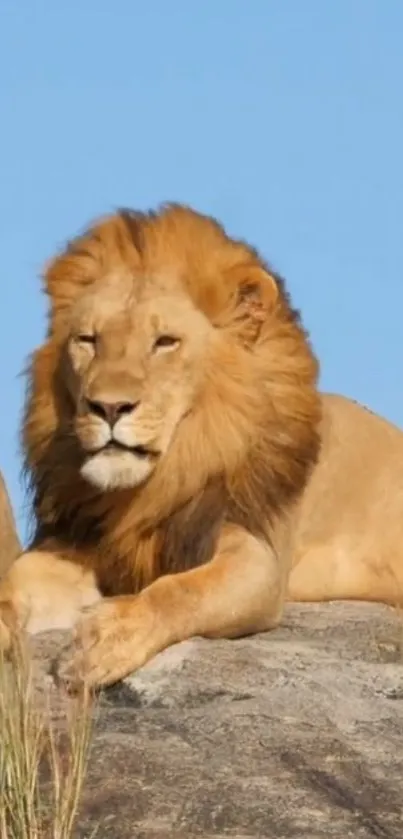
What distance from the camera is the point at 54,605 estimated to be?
511cm

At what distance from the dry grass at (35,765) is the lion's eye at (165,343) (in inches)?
52.7

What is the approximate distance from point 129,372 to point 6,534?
6.25 feet

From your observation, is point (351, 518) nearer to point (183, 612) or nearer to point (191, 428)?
point (191, 428)

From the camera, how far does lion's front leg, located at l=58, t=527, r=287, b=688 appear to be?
4.38 m

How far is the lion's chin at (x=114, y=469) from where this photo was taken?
188 inches

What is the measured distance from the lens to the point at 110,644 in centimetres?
443

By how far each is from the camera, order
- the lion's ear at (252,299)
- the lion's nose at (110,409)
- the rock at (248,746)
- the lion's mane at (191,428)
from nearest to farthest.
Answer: the rock at (248,746), the lion's nose at (110,409), the lion's mane at (191,428), the lion's ear at (252,299)

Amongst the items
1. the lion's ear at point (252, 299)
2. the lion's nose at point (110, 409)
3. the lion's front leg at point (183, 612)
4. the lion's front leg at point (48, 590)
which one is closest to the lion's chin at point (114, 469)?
the lion's nose at point (110, 409)

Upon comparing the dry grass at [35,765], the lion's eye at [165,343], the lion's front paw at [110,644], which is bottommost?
the dry grass at [35,765]

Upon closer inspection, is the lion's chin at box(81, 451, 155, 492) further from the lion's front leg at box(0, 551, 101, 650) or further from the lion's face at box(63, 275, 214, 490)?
the lion's front leg at box(0, 551, 101, 650)

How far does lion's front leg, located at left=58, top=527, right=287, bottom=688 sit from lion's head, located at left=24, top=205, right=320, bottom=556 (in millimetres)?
205

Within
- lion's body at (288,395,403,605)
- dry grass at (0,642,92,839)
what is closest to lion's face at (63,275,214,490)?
dry grass at (0,642,92,839)

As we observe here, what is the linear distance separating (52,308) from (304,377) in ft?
2.27

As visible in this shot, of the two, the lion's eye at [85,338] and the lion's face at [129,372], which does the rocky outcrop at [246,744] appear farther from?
the lion's eye at [85,338]
